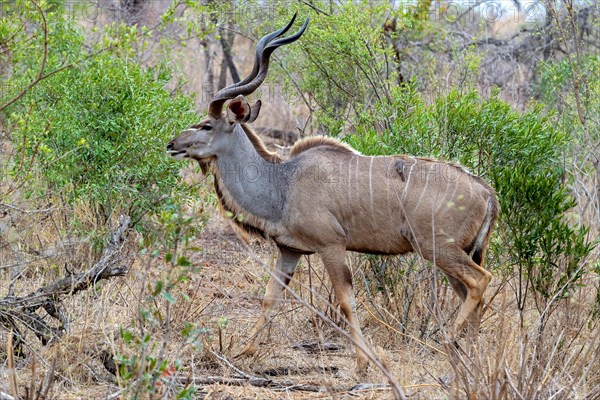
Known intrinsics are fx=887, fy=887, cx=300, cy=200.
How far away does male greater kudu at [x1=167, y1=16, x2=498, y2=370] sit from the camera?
504 cm

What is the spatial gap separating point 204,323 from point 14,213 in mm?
1259

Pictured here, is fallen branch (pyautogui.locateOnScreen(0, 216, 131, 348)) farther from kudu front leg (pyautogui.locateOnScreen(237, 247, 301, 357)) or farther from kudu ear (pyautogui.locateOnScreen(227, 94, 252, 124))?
kudu ear (pyautogui.locateOnScreen(227, 94, 252, 124))

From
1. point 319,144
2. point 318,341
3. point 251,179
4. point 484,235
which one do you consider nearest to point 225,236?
point 251,179

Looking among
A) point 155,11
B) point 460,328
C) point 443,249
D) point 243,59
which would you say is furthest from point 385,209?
point 243,59

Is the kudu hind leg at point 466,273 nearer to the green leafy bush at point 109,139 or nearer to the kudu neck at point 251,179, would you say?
the kudu neck at point 251,179

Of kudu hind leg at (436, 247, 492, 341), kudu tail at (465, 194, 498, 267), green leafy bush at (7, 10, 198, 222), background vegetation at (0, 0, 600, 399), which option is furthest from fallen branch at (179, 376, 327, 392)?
green leafy bush at (7, 10, 198, 222)

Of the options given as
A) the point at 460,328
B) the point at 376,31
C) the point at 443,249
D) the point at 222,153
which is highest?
the point at 376,31

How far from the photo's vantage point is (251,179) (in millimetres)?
5477

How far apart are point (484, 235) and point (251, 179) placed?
1448mm

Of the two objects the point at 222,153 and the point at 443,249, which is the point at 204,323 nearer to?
the point at 222,153

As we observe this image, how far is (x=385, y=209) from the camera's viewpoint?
5.12 m

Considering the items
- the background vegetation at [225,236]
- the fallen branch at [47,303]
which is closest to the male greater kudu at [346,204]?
the background vegetation at [225,236]

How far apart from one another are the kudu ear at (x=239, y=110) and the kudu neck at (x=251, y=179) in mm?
82

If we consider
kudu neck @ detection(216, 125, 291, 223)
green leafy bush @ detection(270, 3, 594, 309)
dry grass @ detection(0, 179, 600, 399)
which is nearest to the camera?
dry grass @ detection(0, 179, 600, 399)
